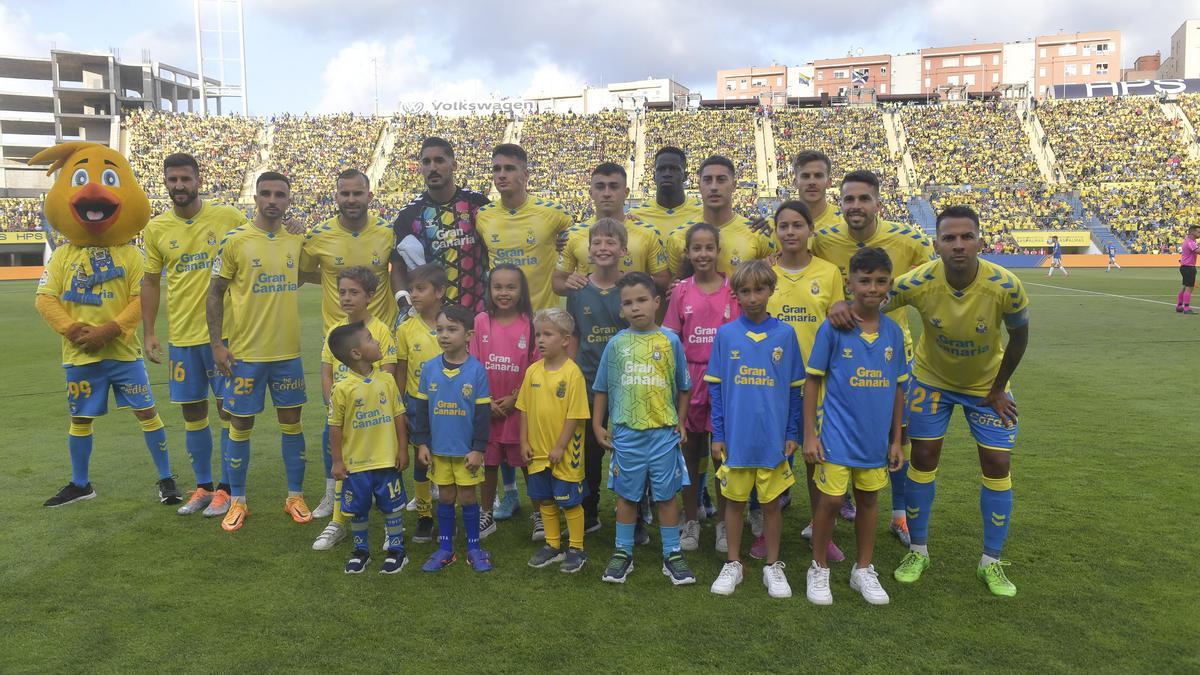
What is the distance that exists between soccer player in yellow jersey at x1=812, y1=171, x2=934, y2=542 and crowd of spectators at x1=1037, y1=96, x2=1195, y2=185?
49.5 metres

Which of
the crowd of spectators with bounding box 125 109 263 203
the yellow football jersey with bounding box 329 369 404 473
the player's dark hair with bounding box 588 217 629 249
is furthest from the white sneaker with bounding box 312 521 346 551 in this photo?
the crowd of spectators with bounding box 125 109 263 203

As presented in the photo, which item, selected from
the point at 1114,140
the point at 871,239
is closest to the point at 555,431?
the point at 871,239

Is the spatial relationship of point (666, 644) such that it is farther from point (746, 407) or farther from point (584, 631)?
point (746, 407)

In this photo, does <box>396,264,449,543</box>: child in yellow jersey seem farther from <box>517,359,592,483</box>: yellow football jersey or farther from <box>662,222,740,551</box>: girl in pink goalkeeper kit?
<box>662,222,740,551</box>: girl in pink goalkeeper kit

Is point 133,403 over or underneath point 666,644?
over

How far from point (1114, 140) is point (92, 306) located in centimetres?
5871

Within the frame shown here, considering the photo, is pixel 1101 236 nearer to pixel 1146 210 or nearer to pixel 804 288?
pixel 1146 210

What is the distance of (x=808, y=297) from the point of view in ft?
15.2

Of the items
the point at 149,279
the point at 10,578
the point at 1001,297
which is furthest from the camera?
the point at 149,279

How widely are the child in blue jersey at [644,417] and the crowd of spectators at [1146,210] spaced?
44.5 meters

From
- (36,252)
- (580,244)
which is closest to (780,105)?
(36,252)

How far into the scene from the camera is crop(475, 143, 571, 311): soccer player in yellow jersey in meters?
5.65

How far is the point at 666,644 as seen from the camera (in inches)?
144

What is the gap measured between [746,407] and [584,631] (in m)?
1.47
